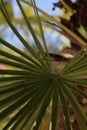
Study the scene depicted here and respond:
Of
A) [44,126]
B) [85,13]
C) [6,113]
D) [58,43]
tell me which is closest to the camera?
[6,113]

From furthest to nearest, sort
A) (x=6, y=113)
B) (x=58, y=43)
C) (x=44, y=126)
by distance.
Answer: (x=58, y=43)
(x=44, y=126)
(x=6, y=113)

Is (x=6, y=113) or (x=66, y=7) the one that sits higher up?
(x=66, y=7)

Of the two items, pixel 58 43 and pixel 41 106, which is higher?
pixel 58 43

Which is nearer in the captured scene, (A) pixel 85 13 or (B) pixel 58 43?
(A) pixel 85 13

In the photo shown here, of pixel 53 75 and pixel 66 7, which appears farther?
pixel 66 7

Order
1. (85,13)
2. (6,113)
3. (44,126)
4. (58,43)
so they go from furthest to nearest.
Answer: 1. (58,43)
2. (85,13)
3. (44,126)
4. (6,113)

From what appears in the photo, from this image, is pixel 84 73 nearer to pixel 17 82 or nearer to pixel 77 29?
pixel 17 82

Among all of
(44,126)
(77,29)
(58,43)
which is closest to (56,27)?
(77,29)

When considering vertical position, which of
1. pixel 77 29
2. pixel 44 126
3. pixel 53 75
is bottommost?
pixel 44 126

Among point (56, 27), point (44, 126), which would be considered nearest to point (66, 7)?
point (56, 27)

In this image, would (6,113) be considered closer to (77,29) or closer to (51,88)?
(51,88)
